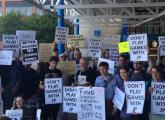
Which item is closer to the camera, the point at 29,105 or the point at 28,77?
the point at 29,105

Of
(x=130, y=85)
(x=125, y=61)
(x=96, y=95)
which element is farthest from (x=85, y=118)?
(x=125, y=61)

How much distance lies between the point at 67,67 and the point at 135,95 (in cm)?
286

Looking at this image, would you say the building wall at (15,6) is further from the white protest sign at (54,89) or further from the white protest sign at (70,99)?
the white protest sign at (70,99)

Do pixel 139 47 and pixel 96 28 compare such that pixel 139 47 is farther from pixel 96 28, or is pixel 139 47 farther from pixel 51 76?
pixel 96 28

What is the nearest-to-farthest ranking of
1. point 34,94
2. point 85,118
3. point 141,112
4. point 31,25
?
point 141,112
point 85,118
point 34,94
point 31,25

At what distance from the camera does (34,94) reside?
32.6 ft

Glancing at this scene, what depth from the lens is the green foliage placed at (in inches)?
2554

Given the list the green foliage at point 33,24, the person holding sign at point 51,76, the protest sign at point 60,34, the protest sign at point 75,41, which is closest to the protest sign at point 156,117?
the person holding sign at point 51,76

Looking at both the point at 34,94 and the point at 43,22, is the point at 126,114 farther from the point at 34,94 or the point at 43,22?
the point at 43,22

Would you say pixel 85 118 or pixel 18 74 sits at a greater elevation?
pixel 18 74

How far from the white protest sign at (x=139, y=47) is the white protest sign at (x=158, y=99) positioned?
157 cm

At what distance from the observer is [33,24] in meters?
67.0

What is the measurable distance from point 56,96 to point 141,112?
1.81 metres

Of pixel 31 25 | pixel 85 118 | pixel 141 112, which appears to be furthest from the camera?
pixel 31 25
